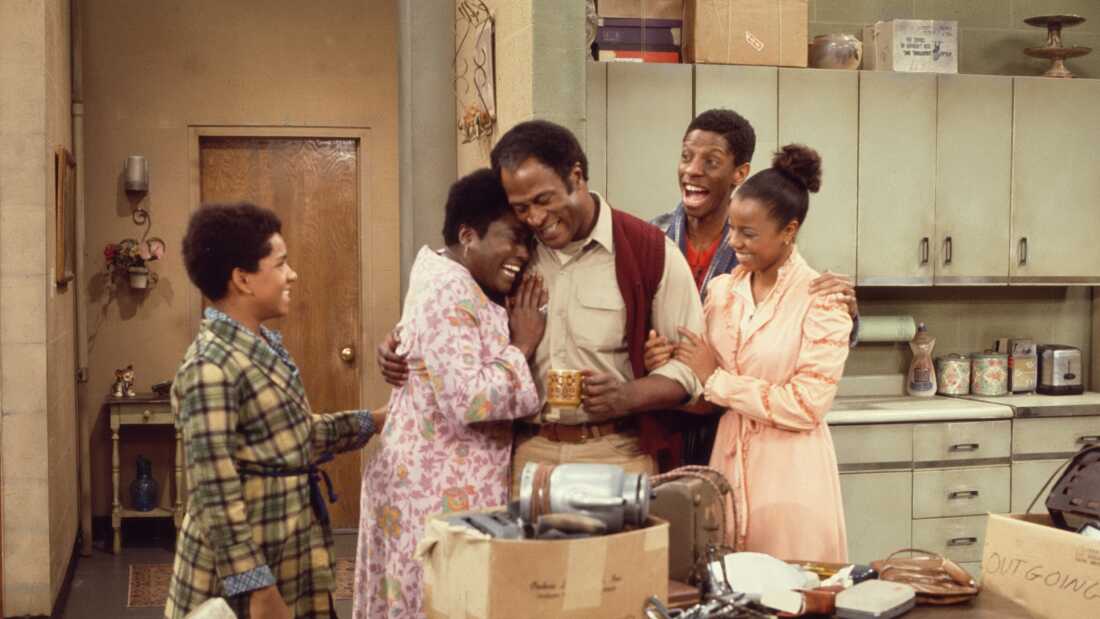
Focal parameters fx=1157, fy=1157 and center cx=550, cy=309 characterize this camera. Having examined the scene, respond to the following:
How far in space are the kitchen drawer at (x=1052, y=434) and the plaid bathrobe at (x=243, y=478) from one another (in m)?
3.25

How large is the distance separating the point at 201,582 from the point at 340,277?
4.47m

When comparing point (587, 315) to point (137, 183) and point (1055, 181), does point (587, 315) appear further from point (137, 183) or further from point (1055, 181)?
point (137, 183)

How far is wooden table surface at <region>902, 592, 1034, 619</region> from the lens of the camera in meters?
2.03

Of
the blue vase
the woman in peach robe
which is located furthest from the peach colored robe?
the blue vase

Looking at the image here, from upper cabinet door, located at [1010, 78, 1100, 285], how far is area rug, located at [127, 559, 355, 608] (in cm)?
333

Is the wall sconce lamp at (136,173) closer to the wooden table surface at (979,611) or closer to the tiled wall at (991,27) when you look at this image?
the tiled wall at (991,27)

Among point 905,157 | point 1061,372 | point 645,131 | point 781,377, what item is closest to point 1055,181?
point 905,157

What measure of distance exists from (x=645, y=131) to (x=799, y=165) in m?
1.96

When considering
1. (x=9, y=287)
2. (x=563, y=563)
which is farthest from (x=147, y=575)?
(x=563, y=563)

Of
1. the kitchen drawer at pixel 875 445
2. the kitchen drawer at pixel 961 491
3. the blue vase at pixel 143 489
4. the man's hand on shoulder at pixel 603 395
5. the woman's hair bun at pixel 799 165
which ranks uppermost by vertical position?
the woman's hair bun at pixel 799 165

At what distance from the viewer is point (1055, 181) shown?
198 inches

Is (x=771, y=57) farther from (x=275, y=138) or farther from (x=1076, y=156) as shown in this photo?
(x=275, y=138)

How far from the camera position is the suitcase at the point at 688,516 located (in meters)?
2.09

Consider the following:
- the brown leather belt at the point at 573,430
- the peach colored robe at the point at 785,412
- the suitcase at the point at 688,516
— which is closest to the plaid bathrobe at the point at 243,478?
the brown leather belt at the point at 573,430
